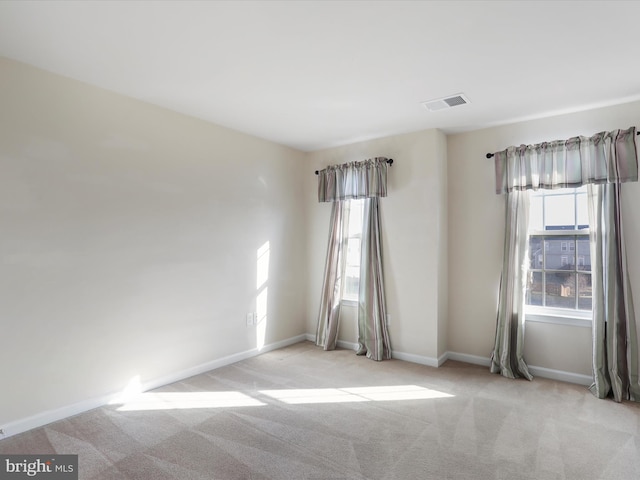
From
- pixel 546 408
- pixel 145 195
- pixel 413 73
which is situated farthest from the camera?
pixel 145 195

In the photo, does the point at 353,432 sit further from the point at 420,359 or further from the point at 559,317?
the point at 559,317

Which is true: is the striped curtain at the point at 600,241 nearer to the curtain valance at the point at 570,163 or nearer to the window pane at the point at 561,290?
the curtain valance at the point at 570,163

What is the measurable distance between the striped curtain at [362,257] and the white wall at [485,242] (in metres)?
0.78

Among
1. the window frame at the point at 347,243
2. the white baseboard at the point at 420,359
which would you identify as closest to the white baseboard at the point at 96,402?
the window frame at the point at 347,243

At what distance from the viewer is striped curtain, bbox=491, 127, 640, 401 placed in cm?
304

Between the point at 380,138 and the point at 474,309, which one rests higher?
the point at 380,138

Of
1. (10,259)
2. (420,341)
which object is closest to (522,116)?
(420,341)

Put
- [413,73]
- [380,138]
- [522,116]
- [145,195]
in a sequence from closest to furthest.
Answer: [413,73] < [145,195] < [522,116] < [380,138]

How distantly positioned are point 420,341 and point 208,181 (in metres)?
2.81

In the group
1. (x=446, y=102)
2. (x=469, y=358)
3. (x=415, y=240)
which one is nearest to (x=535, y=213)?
(x=415, y=240)

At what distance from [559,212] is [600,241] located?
476 mm

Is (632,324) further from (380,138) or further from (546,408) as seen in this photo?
(380,138)

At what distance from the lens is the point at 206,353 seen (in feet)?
12.1
